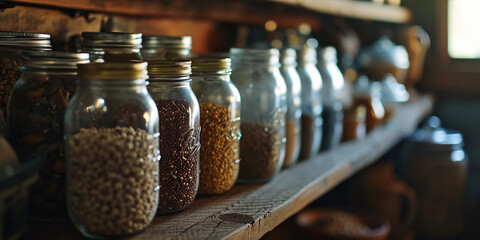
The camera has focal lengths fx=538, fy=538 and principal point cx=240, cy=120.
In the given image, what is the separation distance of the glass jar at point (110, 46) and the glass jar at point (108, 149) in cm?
17

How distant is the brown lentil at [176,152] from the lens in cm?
81

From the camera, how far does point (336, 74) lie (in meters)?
1.59

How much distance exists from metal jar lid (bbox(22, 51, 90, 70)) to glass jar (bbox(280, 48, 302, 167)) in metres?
0.56

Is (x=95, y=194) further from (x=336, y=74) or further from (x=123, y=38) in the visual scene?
(x=336, y=74)

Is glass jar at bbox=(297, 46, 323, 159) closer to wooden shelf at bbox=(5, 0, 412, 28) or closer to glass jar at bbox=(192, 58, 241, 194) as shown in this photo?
wooden shelf at bbox=(5, 0, 412, 28)

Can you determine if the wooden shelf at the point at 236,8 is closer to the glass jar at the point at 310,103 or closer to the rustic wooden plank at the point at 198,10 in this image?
the rustic wooden plank at the point at 198,10

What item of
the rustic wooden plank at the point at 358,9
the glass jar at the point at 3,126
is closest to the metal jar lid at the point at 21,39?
the glass jar at the point at 3,126

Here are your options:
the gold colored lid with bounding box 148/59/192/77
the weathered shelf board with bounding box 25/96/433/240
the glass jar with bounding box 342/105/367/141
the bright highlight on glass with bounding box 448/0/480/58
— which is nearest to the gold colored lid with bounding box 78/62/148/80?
the gold colored lid with bounding box 148/59/192/77

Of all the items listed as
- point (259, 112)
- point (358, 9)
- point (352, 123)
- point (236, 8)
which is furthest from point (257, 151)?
point (358, 9)

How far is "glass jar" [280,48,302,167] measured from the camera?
3.99 feet

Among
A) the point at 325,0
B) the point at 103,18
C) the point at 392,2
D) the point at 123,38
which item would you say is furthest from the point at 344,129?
the point at 392,2

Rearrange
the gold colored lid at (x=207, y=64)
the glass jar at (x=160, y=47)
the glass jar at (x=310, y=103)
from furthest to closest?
the glass jar at (x=310, y=103) < the glass jar at (x=160, y=47) < the gold colored lid at (x=207, y=64)

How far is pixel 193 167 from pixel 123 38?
24 cm

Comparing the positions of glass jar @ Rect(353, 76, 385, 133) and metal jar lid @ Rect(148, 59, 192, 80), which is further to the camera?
glass jar @ Rect(353, 76, 385, 133)
